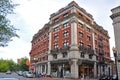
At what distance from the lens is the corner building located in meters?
46.3

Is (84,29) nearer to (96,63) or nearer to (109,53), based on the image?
(96,63)

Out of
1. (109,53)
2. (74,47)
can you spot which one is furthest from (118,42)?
(109,53)

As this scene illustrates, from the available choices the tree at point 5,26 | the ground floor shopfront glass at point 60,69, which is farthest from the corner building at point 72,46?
the tree at point 5,26

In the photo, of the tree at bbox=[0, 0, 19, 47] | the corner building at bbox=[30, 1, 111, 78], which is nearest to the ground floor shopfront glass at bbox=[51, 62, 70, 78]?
the corner building at bbox=[30, 1, 111, 78]

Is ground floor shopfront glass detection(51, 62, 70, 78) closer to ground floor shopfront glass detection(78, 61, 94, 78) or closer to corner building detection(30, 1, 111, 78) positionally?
corner building detection(30, 1, 111, 78)

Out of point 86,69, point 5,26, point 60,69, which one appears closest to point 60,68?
point 60,69

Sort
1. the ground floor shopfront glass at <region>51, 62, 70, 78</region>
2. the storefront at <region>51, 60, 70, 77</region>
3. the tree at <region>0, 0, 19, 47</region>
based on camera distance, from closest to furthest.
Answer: the tree at <region>0, 0, 19, 47</region>
the storefront at <region>51, 60, 70, 77</region>
the ground floor shopfront glass at <region>51, 62, 70, 78</region>

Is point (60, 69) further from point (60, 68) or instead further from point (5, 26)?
point (5, 26)

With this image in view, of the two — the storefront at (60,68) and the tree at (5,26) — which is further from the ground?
the tree at (5,26)

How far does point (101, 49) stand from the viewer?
199 feet

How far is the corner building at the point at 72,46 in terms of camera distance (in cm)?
4631

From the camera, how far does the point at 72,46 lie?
46000mm

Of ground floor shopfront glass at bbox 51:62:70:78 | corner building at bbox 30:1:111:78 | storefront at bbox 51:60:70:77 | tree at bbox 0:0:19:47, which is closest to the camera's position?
tree at bbox 0:0:19:47

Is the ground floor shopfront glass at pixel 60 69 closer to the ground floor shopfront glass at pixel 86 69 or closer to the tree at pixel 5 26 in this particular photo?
the ground floor shopfront glass at pixel 86 69
